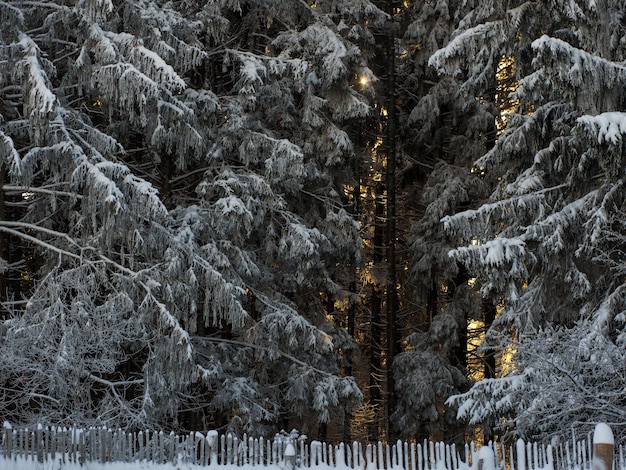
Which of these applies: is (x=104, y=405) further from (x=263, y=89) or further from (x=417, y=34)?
(x=417, y=34)

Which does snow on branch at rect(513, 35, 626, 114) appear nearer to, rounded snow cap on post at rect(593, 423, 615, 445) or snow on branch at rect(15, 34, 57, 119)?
rounded snow cap on post at rect(593, 423, 615, 445)

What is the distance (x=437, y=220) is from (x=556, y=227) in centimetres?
706

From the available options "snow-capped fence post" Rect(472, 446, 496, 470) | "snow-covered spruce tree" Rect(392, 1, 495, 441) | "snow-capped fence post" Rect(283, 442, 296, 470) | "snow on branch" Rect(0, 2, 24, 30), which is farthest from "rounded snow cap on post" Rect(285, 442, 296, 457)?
"snow-covered spruce tree" Rect(392, 1, 495, 441)

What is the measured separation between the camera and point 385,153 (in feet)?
67.4

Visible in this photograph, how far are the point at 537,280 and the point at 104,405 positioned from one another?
708 centimetres

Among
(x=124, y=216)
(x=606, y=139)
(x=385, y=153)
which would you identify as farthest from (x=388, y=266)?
(x=606, y=139)

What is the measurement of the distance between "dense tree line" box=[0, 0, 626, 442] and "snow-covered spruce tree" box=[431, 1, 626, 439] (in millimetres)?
39

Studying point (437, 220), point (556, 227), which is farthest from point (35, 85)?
point (437, 220)

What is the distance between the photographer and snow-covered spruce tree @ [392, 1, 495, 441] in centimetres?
1753

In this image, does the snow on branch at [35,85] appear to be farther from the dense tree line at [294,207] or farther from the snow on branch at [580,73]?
the snow on branch at [580,73]

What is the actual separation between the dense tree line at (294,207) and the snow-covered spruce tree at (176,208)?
0.06 m

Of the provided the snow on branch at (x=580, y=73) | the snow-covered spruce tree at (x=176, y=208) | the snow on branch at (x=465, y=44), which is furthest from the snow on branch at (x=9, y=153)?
the snow on branch at (x=580, y=73)

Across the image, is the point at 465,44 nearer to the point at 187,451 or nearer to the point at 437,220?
the point at 187,451

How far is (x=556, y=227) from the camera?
10938 millimetres
